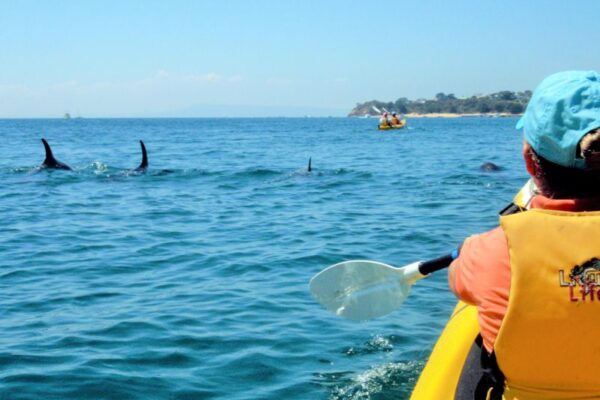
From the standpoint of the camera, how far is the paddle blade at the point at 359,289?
4.38 meters

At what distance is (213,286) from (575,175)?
693cm

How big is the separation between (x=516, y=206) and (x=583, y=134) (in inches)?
37.6

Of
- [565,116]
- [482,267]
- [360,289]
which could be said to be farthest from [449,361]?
[565,116]

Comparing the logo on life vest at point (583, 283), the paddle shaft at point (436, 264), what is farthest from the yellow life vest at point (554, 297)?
the paddle shaft at point (436, 264)

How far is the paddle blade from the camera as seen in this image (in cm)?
438

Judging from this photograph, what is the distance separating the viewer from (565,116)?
2.66 m

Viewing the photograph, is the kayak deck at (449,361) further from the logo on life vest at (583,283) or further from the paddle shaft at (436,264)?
the logo on life vest at (583,283)

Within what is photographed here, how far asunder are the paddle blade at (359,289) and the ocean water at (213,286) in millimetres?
1612

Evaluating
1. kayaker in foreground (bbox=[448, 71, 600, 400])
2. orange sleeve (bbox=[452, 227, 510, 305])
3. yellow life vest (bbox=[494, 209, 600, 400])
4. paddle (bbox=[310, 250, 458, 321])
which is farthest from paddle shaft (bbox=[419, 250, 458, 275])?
yellow life vest (bbox=[494, 209, 600, 400])

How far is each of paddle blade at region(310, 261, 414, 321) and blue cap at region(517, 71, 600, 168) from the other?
68.9 inches

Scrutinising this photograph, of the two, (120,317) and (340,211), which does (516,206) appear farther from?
(340,211)

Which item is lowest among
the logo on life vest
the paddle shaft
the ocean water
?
the ocean water

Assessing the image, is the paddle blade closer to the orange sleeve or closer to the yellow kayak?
the yellow kayak

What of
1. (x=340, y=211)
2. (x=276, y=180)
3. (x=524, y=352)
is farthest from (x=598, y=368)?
(x=276, y=180)
